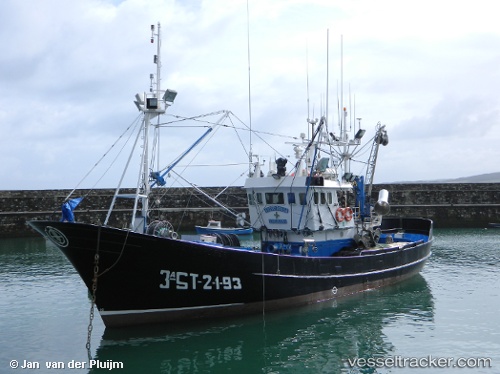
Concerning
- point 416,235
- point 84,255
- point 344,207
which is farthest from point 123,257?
point 416,235

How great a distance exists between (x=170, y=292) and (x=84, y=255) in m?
2.08

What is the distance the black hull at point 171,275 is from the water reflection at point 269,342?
1.32 feet

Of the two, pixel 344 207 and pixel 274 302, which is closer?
pixel 274 302

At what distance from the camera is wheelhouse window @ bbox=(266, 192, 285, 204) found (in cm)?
1628

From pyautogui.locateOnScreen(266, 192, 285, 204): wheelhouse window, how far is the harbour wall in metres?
19.6

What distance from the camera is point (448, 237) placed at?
34.3 meters

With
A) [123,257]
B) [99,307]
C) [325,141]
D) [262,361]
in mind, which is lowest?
→ [262,361]

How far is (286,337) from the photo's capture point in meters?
12.9

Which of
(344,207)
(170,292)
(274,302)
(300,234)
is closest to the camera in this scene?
(170,292)

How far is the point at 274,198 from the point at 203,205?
81.9ft

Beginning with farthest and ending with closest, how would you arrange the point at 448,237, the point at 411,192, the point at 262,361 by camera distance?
the point at 411,192 < the point at 448,237 < the point at 262,361

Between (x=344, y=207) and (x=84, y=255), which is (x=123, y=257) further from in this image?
(x=344, y=207)

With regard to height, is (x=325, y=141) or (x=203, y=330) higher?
(x=325, y=141)

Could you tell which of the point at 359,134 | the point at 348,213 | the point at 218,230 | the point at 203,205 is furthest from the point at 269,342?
the point at 203,205
